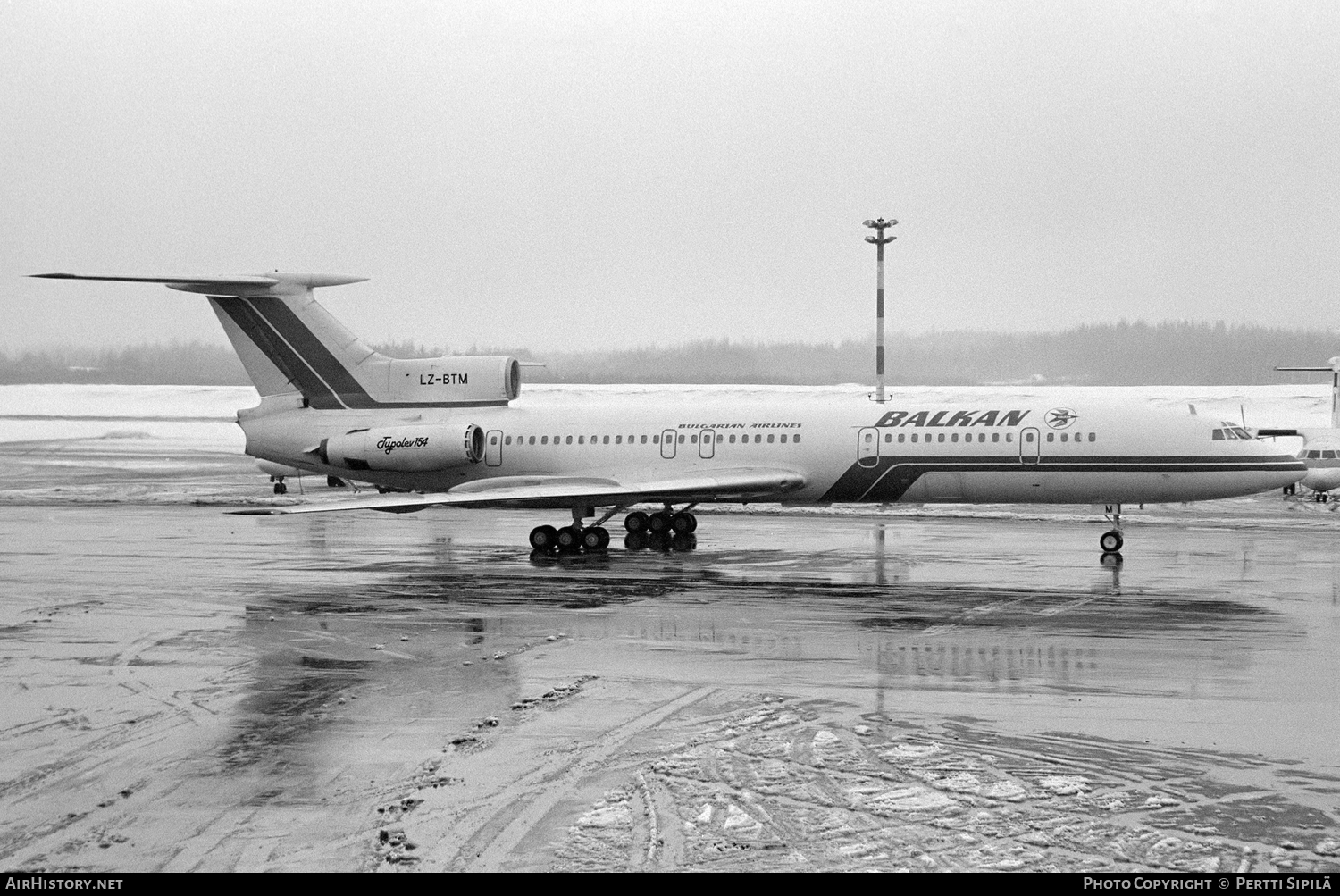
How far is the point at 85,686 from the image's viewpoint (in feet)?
43.1

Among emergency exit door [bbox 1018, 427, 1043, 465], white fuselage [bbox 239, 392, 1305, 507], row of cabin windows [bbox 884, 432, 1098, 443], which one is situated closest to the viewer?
white fuselage [bbox 239, 392, 1305, 507]

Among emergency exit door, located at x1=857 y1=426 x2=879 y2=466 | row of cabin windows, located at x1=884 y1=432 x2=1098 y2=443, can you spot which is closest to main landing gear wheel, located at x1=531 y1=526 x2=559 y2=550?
emergency exit door, located at x1=857 y1=426 x2=879 y2=466

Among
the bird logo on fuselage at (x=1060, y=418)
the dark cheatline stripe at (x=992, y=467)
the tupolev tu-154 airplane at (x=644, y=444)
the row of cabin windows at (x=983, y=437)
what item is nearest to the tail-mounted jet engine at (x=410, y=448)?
the tupolev tu-154 airplane at (x=644, y=444)

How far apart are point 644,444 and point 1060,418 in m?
8.18

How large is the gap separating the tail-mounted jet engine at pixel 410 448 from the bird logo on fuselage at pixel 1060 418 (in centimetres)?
1130

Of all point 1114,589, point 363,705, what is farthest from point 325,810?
point 1114,589

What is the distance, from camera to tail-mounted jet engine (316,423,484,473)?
27.5m

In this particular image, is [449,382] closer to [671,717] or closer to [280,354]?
[280,354]

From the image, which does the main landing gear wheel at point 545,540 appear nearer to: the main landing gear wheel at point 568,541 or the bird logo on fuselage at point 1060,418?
the main landing gear wheel at point 568,541

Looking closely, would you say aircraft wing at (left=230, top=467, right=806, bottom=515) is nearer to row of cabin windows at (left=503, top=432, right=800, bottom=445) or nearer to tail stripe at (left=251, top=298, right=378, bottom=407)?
row of cabin windows at (left=503, top=432, right=800, bottom=445)

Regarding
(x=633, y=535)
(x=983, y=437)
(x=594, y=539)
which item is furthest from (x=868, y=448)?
(x=594, y=539)

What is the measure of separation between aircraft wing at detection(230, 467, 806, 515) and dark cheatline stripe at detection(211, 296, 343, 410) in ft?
12.2
